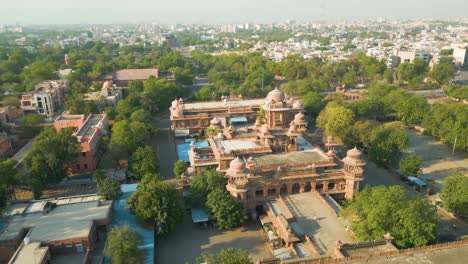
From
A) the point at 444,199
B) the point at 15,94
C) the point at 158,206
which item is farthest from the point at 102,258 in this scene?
the point at 15,94

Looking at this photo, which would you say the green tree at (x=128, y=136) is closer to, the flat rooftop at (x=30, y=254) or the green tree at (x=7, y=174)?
the green tree at (x=7, y=174)

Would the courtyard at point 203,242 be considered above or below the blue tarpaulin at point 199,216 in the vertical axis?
below

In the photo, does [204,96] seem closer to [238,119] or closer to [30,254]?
[238,119]

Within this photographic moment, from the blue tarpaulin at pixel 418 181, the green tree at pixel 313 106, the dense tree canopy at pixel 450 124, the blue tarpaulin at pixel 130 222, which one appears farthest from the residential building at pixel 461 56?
the blue tarpaulin at pixel 130 222

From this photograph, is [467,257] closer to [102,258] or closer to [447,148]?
[102,258]

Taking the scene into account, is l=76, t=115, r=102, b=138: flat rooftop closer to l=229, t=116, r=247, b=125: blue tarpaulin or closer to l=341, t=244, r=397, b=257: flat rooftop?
l=229, t=116, r=247, b=125: blue tarpaulin

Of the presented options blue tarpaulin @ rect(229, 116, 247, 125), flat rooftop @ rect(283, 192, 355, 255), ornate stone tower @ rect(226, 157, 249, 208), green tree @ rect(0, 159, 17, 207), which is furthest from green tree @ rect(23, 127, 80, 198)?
blue tarpaulin @ rect(229, 116, 247, 125)

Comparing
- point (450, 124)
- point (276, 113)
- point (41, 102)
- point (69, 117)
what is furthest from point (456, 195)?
point (41, 102)
